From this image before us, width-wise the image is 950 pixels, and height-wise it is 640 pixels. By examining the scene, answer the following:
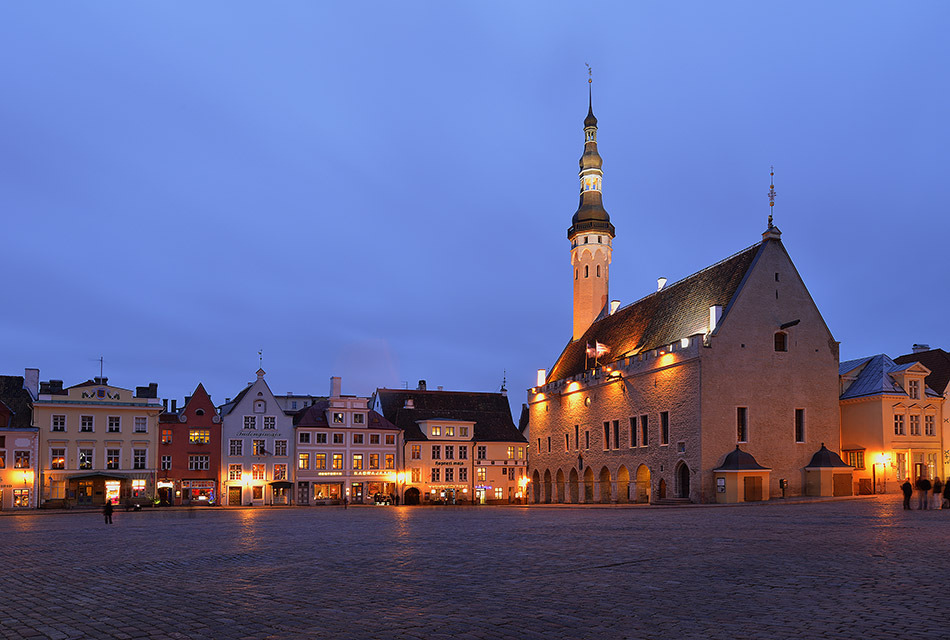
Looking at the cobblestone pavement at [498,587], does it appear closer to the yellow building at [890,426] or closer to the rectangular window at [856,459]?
the yellow building at [890,426]

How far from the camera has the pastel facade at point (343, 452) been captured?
75.3 m

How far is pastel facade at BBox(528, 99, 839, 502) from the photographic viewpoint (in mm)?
53594

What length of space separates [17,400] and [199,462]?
45.3ft

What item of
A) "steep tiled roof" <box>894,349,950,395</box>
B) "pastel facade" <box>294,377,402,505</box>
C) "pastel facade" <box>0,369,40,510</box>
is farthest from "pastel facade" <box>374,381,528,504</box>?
"steep tiled roof" <box>894,349,950,395</box>

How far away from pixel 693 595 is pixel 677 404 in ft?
150

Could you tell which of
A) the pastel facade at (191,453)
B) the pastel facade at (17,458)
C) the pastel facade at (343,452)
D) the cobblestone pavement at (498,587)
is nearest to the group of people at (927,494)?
the cobblestone pavement at (498,587)

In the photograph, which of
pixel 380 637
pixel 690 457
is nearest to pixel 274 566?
pixel 380 637

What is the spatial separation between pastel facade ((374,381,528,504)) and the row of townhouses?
0.11 m

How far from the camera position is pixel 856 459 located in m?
56.3

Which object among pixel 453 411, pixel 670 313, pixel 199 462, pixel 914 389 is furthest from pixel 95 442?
pixel 914 389

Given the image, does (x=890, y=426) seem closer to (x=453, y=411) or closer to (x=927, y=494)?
(x=927, y=494)

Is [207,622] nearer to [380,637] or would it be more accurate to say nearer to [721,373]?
[380,637]

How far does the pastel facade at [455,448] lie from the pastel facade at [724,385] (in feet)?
62.9

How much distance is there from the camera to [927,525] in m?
23.7
